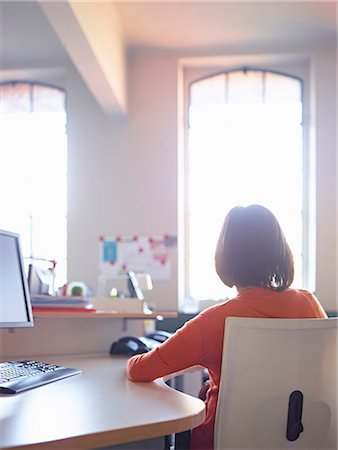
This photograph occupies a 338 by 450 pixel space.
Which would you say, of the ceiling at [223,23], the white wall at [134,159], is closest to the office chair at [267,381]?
the ceiling at [223,23]

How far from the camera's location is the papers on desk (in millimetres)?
2227

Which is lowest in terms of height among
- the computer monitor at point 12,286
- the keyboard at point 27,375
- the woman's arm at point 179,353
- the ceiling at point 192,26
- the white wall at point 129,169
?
the keyboard at point 27,375

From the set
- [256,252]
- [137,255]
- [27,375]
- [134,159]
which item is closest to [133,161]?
[134,159]

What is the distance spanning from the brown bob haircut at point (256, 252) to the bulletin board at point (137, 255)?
8.58 feet

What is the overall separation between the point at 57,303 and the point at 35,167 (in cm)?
271

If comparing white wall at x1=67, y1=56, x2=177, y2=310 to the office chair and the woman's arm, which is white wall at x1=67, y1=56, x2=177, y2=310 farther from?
the office chair

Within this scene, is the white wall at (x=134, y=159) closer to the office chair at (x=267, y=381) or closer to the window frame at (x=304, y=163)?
the window frame at (x=304, y=163)

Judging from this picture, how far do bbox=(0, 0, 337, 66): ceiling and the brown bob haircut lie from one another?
2140 mm

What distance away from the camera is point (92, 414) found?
49.4 inches

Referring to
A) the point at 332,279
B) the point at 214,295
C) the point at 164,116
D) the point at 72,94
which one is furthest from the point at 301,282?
the point at 72,94

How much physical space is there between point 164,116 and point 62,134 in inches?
34.2

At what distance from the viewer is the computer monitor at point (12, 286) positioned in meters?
1.80

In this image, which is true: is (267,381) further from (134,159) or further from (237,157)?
(237,157)

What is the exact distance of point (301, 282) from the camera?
4.46 meters
